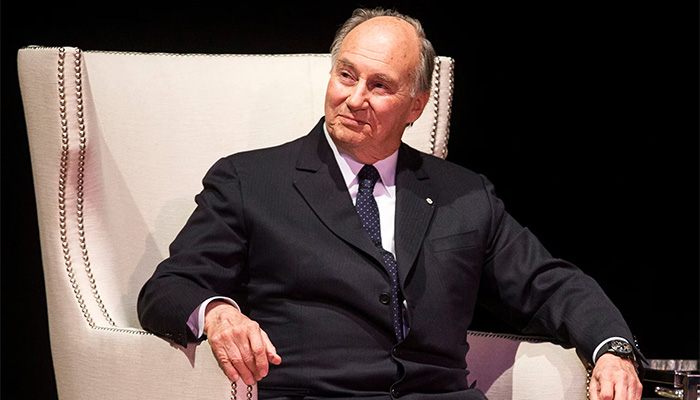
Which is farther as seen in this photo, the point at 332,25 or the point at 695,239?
the point at 695,239

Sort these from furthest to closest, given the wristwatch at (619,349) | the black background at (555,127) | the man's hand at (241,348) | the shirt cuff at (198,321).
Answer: the black background at (555,127), the wristwatch at (619,349), the shirt cuff at (198,321), the man's hand at (241,348)

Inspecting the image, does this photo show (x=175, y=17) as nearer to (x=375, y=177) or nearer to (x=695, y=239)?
(x=375, y=177)

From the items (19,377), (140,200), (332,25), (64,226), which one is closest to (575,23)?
(332,25)

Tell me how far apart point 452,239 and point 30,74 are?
3.34ft

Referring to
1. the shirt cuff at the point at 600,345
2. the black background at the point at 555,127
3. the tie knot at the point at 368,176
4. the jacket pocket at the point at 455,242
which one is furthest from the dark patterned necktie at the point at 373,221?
the black background at the point at 555,127

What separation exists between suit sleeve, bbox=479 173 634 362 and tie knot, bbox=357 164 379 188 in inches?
11.6

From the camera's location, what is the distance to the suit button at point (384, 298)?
2086 millimetres

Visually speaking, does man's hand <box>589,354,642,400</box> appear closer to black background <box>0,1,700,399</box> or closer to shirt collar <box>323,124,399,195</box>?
shirt collar <box>323,124,399,195</box>

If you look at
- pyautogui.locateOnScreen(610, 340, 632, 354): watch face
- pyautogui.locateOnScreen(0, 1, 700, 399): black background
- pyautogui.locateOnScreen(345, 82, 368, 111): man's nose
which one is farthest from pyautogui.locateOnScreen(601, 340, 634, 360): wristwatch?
pyautogui.locateOnScreen(0, 1, 700, 399): black background

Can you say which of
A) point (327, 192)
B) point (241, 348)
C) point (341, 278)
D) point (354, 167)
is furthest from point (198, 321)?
point (354, 167)

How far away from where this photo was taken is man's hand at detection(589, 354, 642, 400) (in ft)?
6.40

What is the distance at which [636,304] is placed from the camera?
3.18m

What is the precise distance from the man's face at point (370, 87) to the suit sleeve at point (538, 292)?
12.9 inches

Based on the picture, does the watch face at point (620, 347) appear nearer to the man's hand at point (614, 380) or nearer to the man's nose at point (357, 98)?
the man's hand at point (614, 380)
